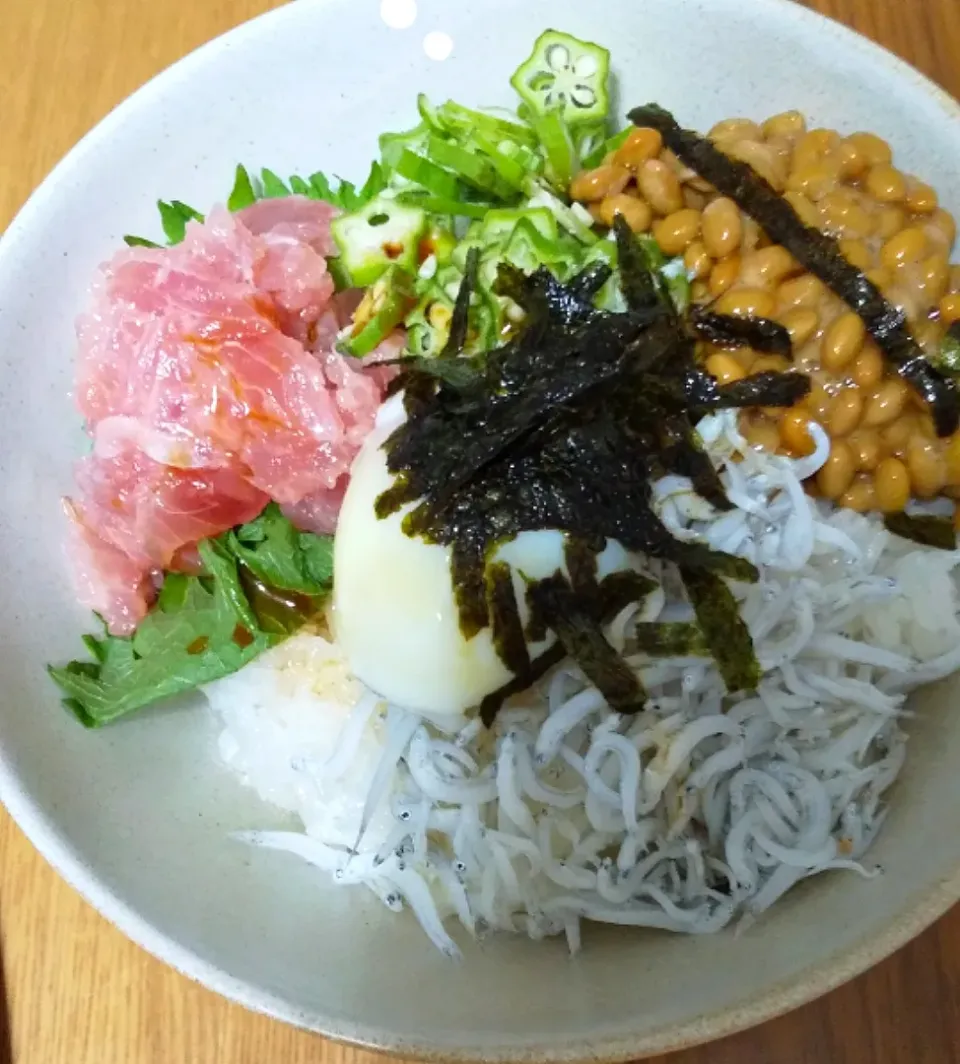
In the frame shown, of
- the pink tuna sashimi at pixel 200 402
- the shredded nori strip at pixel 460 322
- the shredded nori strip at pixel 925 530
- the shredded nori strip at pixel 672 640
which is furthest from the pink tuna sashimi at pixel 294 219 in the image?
the shredded nori strip at pixel 925 530

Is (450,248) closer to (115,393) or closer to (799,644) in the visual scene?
(115,393)

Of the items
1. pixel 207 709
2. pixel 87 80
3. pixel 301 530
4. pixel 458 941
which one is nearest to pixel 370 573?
pixel 301 530

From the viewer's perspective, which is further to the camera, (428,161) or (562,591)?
(428,161)

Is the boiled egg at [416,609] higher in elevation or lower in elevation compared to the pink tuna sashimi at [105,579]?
higher

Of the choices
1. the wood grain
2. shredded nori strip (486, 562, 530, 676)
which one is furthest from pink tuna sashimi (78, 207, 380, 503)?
the wood grain

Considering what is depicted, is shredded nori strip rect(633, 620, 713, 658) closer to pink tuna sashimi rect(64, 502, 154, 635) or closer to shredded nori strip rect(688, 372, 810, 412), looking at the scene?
shredded nori strip rect(688, 372, 810, 412)

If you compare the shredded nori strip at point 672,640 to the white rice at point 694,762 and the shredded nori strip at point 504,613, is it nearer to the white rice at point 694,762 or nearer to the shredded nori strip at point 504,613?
the white rice at point 694,762
